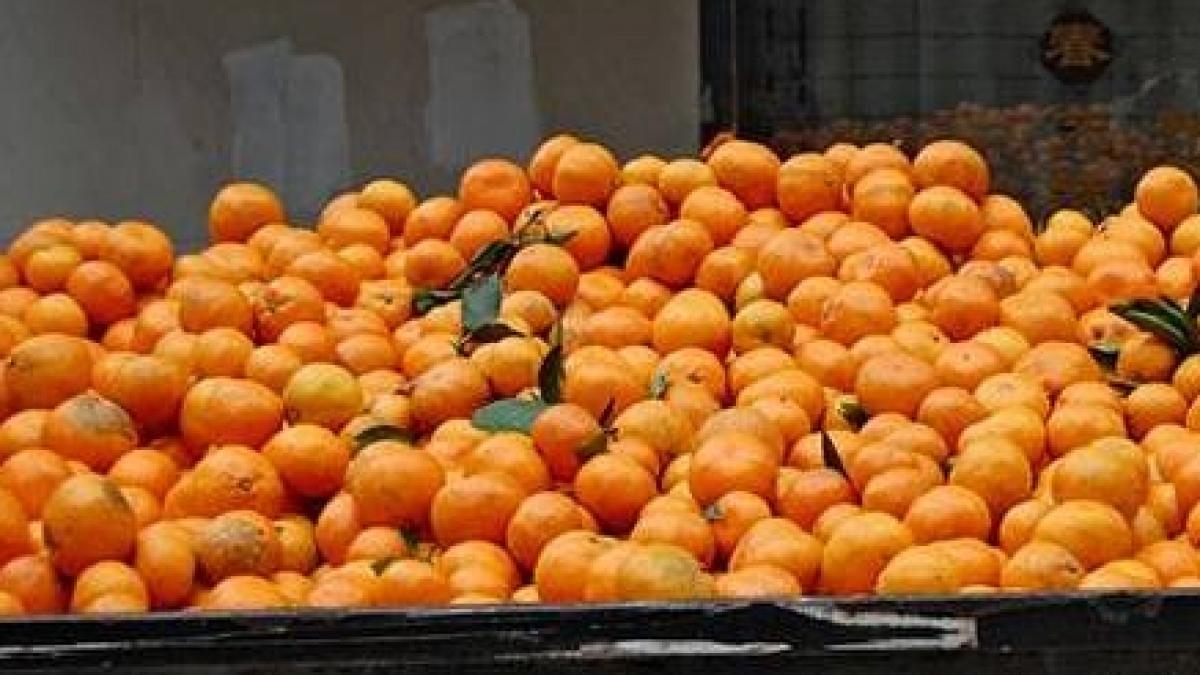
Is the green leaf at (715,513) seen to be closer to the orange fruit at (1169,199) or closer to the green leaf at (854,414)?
the green leaf at (854,414)

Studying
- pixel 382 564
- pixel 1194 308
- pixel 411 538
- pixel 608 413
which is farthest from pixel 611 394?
pixel 1194 308

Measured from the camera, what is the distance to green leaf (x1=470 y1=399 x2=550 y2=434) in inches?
114

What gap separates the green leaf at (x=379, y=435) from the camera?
9.62 feet

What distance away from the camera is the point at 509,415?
2.92 metres

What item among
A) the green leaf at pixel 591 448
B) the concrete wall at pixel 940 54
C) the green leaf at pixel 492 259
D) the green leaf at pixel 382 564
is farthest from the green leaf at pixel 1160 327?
the concrete wall at pixel 940 54

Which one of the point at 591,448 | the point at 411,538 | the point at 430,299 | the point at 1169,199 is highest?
the point at 1169,199

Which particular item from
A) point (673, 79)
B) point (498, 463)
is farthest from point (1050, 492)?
point (673, 79)

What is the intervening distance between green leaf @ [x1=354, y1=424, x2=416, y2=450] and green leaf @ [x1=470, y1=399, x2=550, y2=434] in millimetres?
108

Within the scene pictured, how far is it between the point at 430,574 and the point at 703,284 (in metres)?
0.97

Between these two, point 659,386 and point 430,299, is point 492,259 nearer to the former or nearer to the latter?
point 430,299

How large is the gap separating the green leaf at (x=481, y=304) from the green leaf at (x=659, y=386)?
309mm

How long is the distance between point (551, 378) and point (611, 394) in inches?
3.7

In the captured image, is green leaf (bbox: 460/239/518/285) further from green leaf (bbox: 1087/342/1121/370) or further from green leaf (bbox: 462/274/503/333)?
green leaf (bbox: 1087/342/1121/370)

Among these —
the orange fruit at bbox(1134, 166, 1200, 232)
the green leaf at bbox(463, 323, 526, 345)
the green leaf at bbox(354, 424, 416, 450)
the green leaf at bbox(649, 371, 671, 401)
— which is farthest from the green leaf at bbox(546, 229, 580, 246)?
the orange fruit at bbox(1134, 166, 1200, 232)
